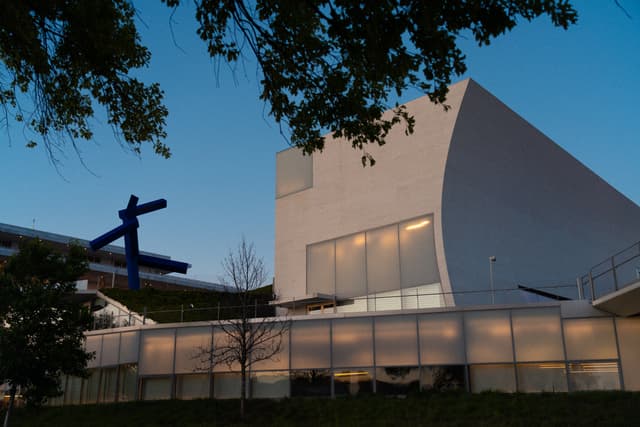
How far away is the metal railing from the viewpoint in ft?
75.8

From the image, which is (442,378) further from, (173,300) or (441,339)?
(173,300)

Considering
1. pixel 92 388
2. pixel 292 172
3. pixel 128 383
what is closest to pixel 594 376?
pixel 128 383

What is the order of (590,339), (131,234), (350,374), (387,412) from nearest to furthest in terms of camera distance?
1. (387,412)
2. (590,339)
3. (350,374)
4. (131,234)

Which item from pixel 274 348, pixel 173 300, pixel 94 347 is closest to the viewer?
pixel 274 348

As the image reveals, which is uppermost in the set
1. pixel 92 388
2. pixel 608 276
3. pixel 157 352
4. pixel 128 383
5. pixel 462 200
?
pixel 462 200

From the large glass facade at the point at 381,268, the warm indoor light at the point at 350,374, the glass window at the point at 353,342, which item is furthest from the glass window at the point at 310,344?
the large glass facade at the point at 381,268

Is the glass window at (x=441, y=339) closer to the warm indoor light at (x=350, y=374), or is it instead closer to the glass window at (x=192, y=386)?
the warm indoor light at (x=350, y=374)

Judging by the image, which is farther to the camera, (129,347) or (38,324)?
(129,347)

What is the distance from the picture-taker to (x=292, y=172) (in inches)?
1484

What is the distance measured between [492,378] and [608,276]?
10723 millimetres

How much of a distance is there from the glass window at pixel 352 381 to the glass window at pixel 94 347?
41.1 ft

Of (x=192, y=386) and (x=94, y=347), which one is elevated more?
(x=94, y=347)

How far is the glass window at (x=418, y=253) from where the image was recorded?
30.0 metres

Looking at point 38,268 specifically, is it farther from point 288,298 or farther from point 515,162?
point 515,162
